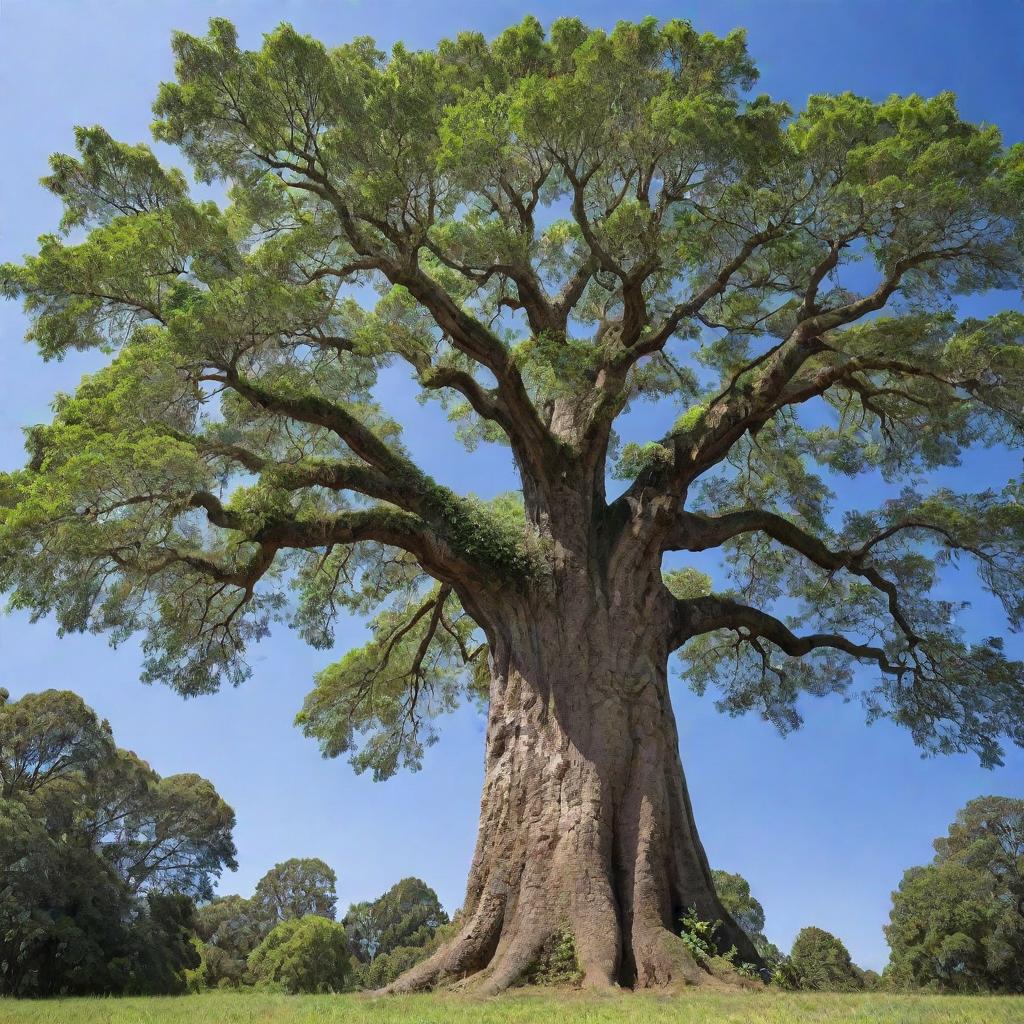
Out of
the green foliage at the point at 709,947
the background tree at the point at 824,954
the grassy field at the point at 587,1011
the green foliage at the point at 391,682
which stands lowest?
the grassy field at the point at 587,1011

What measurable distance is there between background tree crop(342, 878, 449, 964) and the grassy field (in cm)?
3557

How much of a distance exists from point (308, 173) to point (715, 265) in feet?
17.6

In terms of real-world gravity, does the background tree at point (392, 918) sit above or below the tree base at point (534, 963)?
above

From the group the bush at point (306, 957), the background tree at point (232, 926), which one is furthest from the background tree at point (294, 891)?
the bush at point (306, 957)

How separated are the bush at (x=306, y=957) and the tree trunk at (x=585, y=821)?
19108 mm

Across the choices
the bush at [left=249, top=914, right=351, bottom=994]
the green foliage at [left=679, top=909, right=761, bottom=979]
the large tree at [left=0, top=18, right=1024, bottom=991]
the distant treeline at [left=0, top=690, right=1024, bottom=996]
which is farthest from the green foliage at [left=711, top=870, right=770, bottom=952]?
the green foliage at [left=679, top=909, right=761, bottom=979]

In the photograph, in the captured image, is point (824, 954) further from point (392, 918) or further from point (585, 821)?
point (585, 821)

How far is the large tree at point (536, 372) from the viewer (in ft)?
28.1

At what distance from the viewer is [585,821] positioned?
334 inches

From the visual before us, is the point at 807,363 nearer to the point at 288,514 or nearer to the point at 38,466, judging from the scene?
→ the point at 288,514

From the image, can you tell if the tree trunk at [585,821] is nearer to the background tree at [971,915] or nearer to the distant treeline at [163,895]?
the distant treeline at [163,895]

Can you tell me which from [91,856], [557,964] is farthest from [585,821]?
[91,856]

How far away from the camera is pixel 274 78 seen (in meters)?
9.85

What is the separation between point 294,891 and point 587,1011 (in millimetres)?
36645
